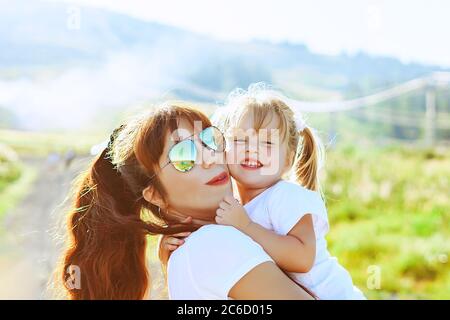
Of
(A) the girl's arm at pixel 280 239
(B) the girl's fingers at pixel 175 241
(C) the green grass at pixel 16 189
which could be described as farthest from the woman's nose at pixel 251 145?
(C) the green grass at pixel 16 189

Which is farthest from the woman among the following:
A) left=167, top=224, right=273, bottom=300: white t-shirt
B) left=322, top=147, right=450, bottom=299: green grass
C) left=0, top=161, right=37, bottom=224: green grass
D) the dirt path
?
left=0, top=161, right=37, bottom=224: green grass

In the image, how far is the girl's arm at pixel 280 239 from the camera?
61.9 inches

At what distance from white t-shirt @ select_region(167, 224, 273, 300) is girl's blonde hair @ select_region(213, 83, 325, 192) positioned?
384 millimetres

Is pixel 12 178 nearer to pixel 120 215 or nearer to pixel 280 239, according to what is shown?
pixel 120 215

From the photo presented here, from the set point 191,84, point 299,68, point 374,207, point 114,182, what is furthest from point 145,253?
point 299,68

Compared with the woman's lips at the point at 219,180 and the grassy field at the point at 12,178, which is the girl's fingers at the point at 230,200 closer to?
the woman's lips at the point at 219,180

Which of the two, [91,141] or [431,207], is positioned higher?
[91,141]

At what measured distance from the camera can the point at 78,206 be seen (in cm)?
176

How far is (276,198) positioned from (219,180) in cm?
18

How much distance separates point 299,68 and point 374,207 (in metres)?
2.38

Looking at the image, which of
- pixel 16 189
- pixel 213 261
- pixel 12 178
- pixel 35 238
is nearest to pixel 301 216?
pixel 213 261

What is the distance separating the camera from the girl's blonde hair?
1.81 m

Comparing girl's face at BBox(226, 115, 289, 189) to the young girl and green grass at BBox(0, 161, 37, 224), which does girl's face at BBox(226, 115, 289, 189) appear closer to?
the young girl
